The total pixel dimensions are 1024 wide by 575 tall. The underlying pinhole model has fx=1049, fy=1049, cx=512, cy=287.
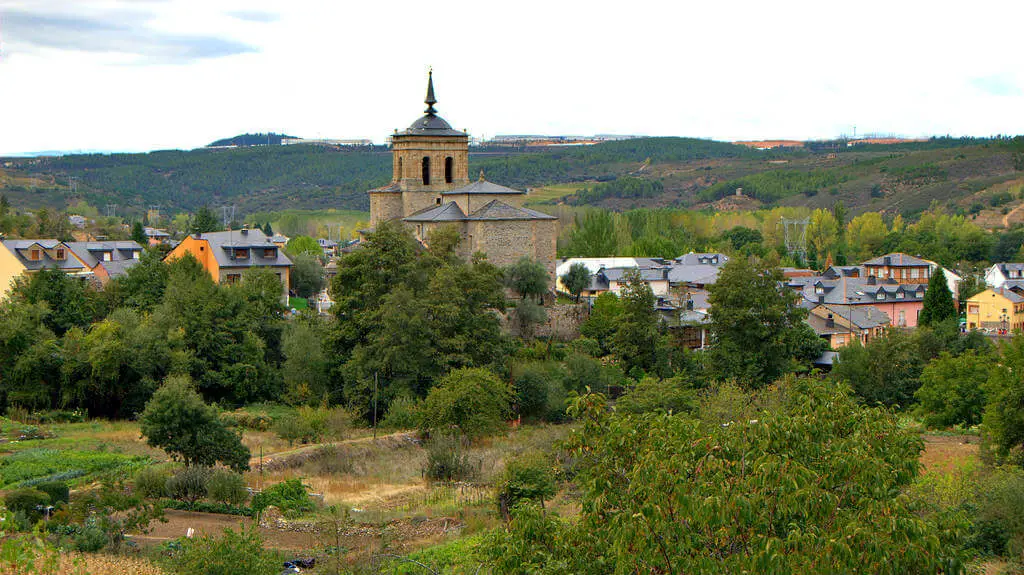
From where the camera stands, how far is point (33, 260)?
44.8m

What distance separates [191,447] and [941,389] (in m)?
25.0

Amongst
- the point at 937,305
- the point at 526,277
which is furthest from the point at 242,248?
the point at 937,305

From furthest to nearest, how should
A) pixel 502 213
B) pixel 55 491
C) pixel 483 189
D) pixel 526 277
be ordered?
pixel 483 189
pixel 502 213
pixel 526 277
pixel 55 491

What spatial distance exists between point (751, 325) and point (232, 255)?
77.0ft

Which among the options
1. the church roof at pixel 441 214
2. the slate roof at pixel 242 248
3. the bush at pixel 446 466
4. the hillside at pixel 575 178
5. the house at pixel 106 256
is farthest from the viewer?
the hillside at pixel 575 178

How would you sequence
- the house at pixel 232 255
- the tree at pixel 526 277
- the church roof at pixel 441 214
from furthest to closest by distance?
1. the house at pixel 232 255
2. the church roof at pixel 441 214
3. the tree at pixel 526 277

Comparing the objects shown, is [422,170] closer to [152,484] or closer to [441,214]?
[441,214]

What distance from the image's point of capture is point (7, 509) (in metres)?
16.8

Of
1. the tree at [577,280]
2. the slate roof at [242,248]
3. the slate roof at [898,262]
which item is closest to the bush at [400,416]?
the tree at [577,280]

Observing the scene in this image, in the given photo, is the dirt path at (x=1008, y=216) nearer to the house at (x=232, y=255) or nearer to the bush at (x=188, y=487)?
the house at (x=232, y=255)

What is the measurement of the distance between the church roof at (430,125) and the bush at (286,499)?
27670 millimetres

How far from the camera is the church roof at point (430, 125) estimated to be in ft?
154

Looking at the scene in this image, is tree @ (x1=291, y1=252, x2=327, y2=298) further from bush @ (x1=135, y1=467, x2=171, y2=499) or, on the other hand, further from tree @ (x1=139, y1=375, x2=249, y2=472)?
bush @ (x1=135, y1=467, x2=171, y2=499)

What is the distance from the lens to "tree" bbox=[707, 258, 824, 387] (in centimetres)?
3775
